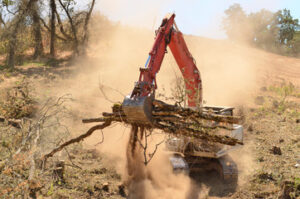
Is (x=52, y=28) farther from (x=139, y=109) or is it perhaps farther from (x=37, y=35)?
(x=139, y=109)

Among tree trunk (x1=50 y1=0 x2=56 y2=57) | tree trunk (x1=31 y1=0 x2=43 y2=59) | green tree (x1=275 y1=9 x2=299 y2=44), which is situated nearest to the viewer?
tree trunk (x1=50 y1=0 x2=56 y2=57)

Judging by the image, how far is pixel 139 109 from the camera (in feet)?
21.8

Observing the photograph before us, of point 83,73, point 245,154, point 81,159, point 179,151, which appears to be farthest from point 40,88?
point 245,154

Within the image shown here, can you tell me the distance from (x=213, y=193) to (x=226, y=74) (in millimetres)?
14537

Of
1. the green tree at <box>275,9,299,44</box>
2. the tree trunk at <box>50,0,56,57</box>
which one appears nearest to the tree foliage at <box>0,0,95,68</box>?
the tree trunk at <box>50,0,56,57</box>

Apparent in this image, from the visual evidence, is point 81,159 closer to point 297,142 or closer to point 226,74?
point 297,142

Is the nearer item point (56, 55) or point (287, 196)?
point (287, 196)

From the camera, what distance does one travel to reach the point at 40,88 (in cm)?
1738

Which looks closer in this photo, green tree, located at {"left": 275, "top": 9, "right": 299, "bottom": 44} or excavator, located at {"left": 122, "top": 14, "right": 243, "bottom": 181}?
excavator, located at {"left": 122, "top": 14, "right": 243, "bottom": 181}

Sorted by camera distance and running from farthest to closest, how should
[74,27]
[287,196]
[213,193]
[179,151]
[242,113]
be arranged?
[74,27], [242,113], [179,151], [213,193], [287,196]

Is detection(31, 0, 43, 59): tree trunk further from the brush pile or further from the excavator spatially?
the brush pile

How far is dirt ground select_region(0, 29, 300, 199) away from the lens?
344 inches

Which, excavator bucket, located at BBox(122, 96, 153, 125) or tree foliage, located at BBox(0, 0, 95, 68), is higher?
tree foliage, located at BBox(0, 0, 95, 68)

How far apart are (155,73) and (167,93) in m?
10.0
